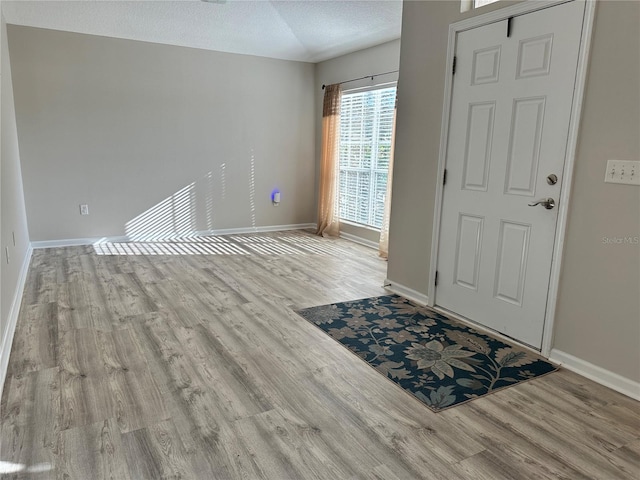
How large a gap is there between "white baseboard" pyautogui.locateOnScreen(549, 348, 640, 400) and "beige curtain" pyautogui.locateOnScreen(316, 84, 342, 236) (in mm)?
3945

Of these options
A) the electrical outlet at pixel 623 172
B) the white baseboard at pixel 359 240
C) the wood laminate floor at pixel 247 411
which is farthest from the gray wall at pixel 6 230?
the white baseboard at pixel 359 240

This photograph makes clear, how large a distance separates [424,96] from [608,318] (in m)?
2.02

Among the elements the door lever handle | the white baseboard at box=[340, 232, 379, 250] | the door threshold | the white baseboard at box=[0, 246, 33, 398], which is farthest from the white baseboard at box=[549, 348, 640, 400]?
the white baseboard at box=[340, 232, 379, 250]

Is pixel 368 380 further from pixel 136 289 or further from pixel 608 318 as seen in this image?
pixel 136 289

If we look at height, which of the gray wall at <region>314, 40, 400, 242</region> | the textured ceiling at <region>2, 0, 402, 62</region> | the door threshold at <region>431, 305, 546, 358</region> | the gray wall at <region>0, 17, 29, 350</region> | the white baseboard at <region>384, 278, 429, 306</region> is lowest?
the door threshold at <region>431, 305, 546, 358</region>

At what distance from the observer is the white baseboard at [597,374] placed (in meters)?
2.27

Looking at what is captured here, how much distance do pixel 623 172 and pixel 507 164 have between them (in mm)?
711

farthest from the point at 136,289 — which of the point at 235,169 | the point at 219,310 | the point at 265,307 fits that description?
the point at 235,169

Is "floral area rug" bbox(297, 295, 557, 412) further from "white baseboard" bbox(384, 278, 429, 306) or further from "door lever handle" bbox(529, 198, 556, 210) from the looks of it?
"door lever handle" bbox(529, 198, 556, 210)

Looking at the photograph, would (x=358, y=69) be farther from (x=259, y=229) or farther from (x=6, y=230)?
(x=6, y=230)

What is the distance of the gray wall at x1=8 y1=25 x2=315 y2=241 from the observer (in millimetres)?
4938

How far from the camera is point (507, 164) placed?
2852 millimetres

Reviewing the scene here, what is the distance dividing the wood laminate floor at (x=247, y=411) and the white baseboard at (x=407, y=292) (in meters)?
1.03

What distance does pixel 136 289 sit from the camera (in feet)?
12.4
